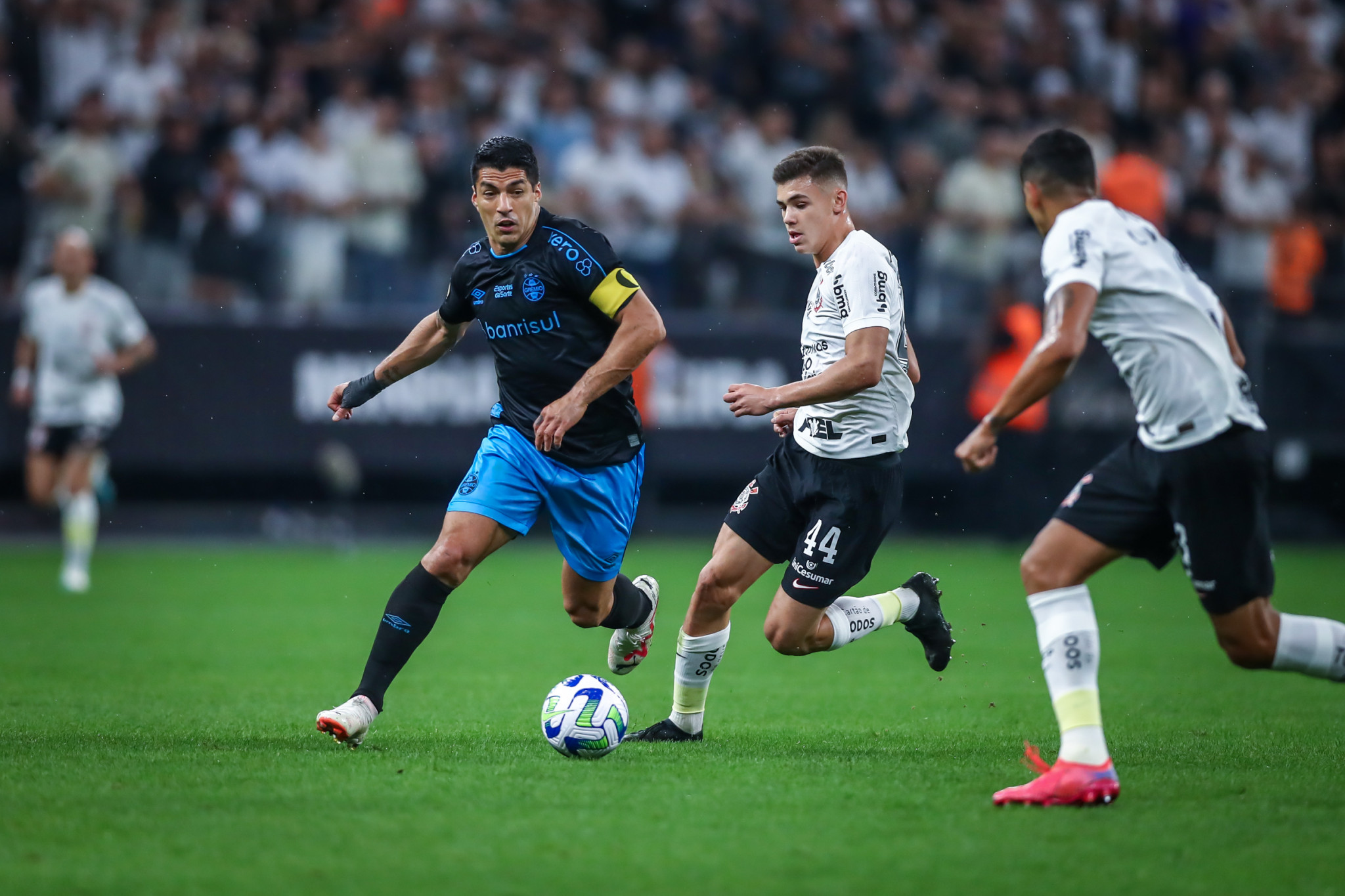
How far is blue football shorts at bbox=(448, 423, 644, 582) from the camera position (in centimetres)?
681

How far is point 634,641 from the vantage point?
7703mm

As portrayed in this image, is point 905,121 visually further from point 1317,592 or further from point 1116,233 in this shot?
point 1116,233

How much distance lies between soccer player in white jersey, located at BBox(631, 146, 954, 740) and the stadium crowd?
9573 millimetres

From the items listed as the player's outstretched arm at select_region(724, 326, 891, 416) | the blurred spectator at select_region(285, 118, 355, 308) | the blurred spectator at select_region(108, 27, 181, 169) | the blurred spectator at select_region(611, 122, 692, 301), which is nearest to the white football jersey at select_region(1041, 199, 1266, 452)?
the player's outstretched arm at select_region(724, 326, 891, 416)

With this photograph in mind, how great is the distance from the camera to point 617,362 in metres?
6.70

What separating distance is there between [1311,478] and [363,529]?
11410 mm

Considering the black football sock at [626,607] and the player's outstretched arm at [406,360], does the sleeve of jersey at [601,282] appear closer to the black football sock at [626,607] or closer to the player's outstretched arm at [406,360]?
the player's outstretched arm at [406,360]

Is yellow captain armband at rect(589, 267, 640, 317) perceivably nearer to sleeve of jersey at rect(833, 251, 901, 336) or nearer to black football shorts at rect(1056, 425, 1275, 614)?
sleeve of jersey at rect(833, 251, 901, 336)

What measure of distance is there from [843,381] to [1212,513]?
1569mm

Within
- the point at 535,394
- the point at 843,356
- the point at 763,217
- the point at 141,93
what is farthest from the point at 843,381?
the point at 141,93

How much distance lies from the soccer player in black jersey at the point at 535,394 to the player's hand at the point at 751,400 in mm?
803

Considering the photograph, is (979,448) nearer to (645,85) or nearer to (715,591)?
(715,591)

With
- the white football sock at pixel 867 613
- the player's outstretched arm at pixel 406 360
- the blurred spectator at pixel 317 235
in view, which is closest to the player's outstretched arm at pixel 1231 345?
the white football sock at pixel 867 613

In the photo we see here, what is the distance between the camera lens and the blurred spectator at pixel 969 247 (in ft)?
55.8
